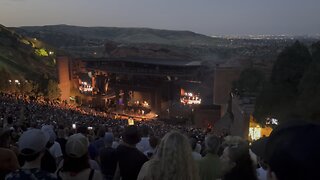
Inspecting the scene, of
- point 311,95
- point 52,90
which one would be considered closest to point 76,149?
point 311,95

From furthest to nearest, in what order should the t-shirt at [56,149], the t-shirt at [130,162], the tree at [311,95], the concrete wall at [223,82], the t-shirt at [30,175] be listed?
1. the concrete wall at [223,82]
2. the tree at [311,95]
3. the t-shirt at [56,149]
4. the t-shirt at [130,162]
5. the t-shirt at [30,175]

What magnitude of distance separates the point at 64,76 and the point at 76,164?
187ft

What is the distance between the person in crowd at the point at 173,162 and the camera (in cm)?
295

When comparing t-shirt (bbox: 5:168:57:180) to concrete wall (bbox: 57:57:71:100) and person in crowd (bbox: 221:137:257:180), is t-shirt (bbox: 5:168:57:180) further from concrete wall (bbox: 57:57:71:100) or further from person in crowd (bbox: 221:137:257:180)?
concrete wall (bbox: 57:57:71:100)

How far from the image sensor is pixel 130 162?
14.4 ft

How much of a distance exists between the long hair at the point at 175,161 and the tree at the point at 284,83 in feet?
58.5

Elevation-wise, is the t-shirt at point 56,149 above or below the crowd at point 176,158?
below

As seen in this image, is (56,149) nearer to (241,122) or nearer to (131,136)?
(131,136)

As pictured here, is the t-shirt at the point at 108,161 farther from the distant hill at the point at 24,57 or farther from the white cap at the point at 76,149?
the distant hill at the point at 24,57

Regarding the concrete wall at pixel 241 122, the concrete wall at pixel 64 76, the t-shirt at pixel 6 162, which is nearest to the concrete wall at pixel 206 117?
the concrete wall at pixel 241 122

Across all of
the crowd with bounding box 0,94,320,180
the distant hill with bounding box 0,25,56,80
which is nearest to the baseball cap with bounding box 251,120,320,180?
the crowd with bounding box 0,94,320,180

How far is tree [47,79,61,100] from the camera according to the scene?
52.4 metres

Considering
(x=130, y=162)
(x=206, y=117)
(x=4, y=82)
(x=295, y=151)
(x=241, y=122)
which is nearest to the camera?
(x=295, y=151)

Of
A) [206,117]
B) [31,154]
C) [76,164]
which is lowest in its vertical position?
[206,117]
